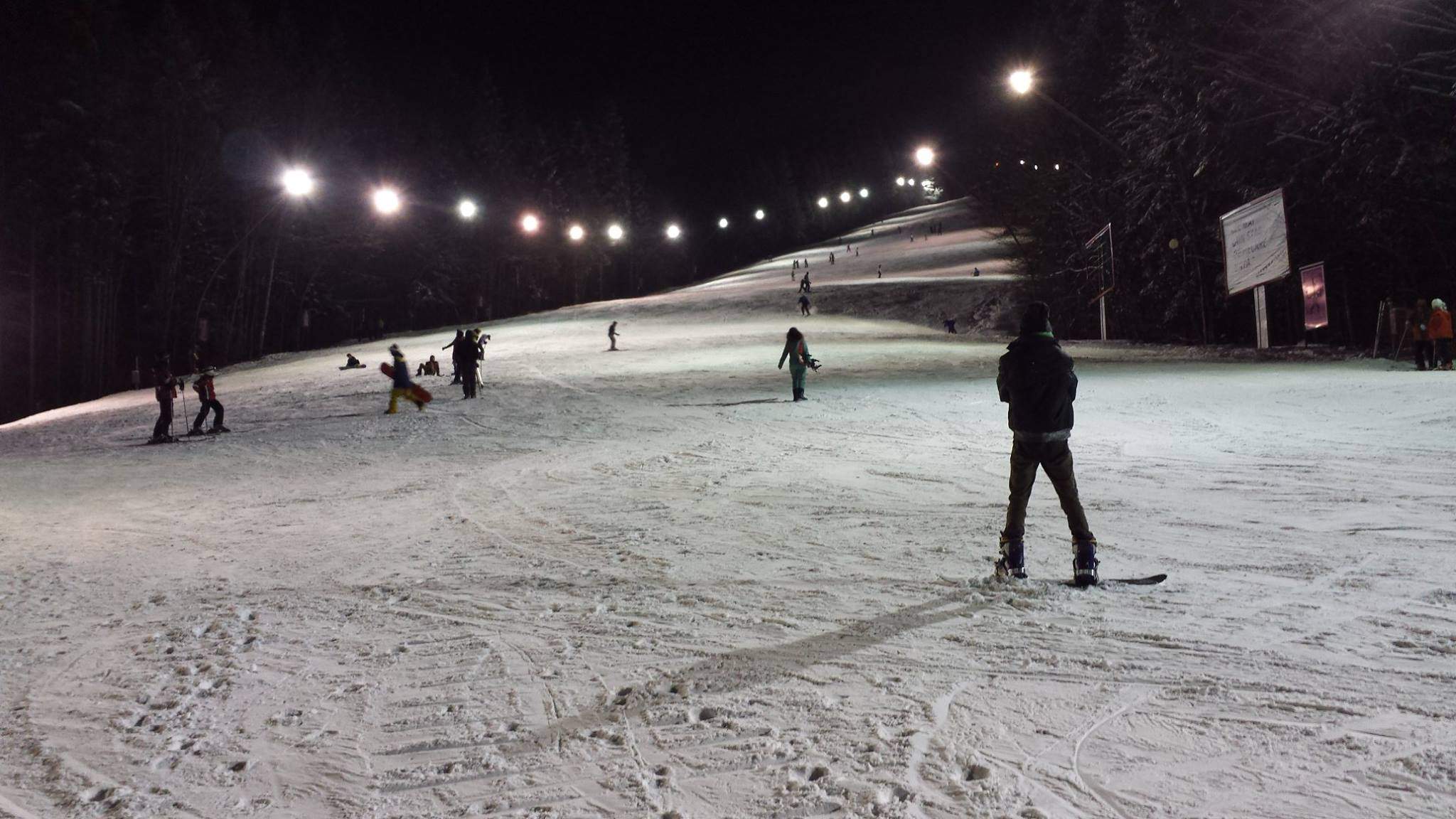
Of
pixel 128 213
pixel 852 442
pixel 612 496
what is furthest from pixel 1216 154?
pixel 128 213

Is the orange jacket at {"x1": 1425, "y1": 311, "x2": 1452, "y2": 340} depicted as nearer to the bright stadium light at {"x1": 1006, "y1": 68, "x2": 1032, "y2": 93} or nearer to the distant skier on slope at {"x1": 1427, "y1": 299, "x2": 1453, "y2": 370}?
the distant skier on slope at {"x1": 1427, "y1": 299, "x2": 1453, "y2": 370}

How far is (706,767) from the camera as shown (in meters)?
3.97

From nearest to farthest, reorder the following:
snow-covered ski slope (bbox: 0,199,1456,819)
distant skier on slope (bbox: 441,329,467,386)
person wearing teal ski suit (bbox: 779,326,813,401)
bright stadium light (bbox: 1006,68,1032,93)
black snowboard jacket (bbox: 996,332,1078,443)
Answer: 1. snow-covered ski slope (bbox: 0,199,1456,819)
2. black snowboard jacket (bbox: 996,332,1078,443)
3. person wearing teal ski suit (bbox: 779,326,813,401)
4. bright stadium light (bbox: 1006,68,1032,93)
5. distant skier on slope (bbox: 441,329,467,386)

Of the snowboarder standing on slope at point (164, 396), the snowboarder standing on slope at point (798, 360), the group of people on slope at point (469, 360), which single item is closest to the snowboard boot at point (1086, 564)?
the snowboarder standing on slope at point (798, 360)

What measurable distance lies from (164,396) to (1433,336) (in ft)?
83.3

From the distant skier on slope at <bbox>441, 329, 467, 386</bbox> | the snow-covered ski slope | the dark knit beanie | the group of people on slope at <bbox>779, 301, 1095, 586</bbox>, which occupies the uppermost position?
the distant skier on slope at <bbox>441, 329, 467, 386</bbox>

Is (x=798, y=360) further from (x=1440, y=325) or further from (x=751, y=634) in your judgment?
(x=751, y=634)

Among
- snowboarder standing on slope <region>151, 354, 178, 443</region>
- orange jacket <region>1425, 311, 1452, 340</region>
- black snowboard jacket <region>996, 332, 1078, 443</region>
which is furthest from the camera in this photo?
snowboarder standing on slope <region>151, 354, 178, 443</region>

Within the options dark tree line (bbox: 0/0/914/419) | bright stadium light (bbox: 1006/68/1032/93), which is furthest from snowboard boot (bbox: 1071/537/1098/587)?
dark tree line (bbox: 0/0/914/419)

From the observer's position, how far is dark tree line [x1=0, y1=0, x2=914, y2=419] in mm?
38062

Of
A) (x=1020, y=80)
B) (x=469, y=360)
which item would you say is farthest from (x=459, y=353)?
(x=1020, y=80)

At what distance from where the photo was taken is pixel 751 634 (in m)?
5.70

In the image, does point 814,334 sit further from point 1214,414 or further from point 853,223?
point 853,223

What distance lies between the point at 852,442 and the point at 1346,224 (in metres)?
19.5
